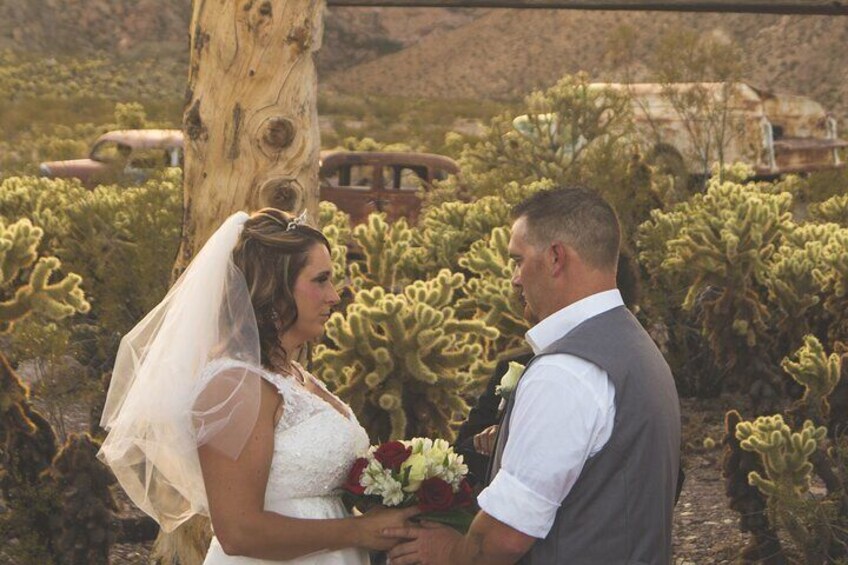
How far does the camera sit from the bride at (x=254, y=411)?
3564 mm

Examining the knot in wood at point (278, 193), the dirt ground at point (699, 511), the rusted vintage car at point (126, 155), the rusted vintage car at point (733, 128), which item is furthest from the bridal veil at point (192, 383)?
the rusted vintage car at point (126, 155)

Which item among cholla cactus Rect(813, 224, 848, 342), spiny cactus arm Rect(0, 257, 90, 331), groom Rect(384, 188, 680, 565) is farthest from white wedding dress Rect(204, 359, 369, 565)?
cholla cactus Rect(813, 224, 848, 342)

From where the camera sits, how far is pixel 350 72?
67.3m

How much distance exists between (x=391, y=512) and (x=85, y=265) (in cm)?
759

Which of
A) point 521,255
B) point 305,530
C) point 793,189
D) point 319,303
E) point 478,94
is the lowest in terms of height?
point 478,94

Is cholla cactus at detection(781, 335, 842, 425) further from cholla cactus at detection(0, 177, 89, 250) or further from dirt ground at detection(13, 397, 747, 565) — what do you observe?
cholla cactus at detection(0, 177, 89, 250)

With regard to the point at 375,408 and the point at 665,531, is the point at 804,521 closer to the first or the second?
the point at 375,408

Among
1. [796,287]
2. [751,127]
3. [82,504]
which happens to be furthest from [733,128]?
[82,504]

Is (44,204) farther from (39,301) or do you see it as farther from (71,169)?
(71,169)

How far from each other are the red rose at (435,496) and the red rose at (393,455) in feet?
0.31

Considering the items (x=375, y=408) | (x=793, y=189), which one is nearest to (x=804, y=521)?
(x=375, y=408)

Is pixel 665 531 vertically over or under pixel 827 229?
over

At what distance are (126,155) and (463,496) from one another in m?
18.3

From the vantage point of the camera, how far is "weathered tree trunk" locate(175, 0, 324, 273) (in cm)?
530
